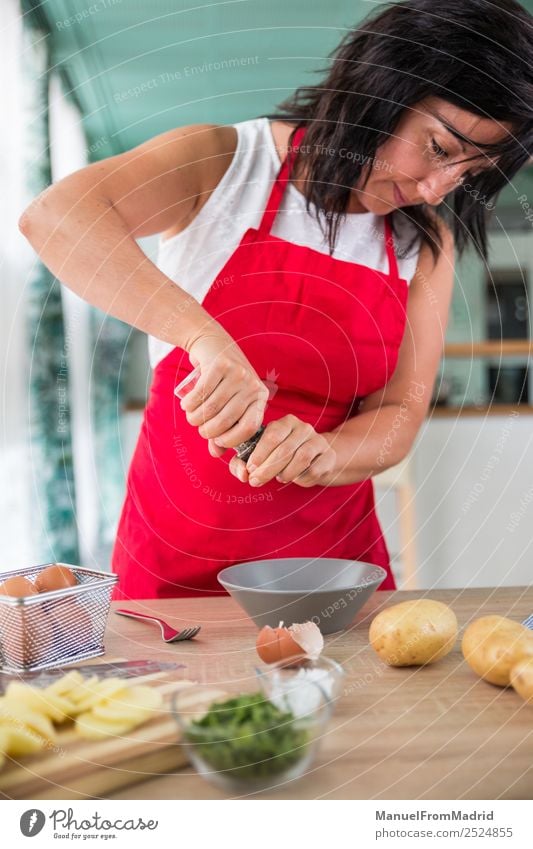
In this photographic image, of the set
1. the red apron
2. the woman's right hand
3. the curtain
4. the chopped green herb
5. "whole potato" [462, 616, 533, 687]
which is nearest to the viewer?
the chopped green herb

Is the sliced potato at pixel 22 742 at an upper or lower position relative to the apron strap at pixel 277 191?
lower

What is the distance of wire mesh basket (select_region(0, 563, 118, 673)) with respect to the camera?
0.56 meters

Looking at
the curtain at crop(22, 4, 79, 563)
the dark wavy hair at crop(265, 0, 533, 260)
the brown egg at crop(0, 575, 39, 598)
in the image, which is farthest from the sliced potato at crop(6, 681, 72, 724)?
the curtain at crop(22, 4, 79, 563)

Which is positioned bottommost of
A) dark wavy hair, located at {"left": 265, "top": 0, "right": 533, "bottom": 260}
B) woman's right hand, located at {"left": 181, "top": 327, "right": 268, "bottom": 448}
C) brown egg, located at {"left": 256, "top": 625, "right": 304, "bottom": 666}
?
brown egg, located at {"left": 256, "top": 625, "right": 304, "bottom": 666}

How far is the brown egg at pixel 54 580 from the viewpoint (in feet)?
2.01

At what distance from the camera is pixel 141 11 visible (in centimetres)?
103

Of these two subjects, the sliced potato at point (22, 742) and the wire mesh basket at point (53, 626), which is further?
the wire mesh basket at point (53, 626)

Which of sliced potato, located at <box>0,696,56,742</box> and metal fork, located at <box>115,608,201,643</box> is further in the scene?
metal fork, located at <box>115,608,201,643</box>

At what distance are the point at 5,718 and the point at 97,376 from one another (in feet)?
9.96

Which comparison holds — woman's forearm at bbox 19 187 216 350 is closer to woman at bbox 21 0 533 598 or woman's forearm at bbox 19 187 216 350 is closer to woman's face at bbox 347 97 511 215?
woman at bbox 21 0 533 598

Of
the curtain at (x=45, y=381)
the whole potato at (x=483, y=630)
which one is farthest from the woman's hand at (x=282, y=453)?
the curtain at (x=45, y=381)

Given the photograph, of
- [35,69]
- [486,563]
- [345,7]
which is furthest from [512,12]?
[486,563]

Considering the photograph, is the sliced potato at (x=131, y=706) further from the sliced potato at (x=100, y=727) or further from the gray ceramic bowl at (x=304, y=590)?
the gray ceramic bowl at (x=304, y=590)

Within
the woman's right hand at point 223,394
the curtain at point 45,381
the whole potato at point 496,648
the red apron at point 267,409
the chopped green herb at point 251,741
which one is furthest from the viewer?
the curtain at point 45,381
